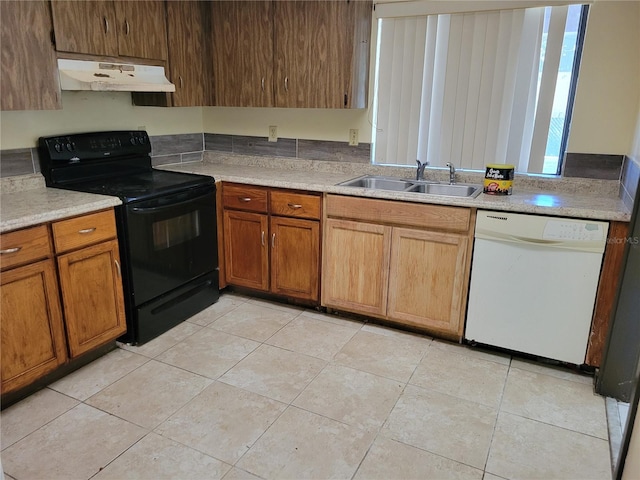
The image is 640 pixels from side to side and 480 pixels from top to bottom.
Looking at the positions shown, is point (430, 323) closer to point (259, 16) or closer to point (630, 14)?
point (630, 14)

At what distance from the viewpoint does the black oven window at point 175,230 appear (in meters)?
2.67

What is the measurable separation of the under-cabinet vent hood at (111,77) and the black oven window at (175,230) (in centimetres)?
78

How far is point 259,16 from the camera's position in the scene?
3055mm

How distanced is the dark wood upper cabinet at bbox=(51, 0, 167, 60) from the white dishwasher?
88.2 inches

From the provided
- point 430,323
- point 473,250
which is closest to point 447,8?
point 473,250

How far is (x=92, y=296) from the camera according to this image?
7.84 ft

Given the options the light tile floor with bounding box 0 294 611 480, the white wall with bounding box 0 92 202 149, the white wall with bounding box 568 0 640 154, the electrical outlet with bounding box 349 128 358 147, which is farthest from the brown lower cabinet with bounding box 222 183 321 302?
the white wall with bounding box 568 0 640 154

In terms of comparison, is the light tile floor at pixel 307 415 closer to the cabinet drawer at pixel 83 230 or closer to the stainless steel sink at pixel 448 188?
the cabinet drawer at pixel 83 230

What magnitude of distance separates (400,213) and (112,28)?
6.40 ft

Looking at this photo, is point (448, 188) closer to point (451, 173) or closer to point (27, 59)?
point (451, 173)

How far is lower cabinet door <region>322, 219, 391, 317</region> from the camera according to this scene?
9.20ft

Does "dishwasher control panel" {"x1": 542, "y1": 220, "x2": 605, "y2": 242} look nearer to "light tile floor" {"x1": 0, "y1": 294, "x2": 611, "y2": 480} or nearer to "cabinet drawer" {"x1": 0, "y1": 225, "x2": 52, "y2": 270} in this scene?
"light tile floor" {"x1": 0, "y1": 294, "x2": 611, "y2": 480}

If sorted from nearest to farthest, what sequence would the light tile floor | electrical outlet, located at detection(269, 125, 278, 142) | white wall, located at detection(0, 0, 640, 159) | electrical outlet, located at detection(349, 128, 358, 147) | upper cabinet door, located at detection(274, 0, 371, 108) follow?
1. the light tile floor
2. white wall, located at detection(0, 0, 640, 159)
3. upper cabinet door, located at detection(274, 0, 371, 108)
4. electrical outlet, located at detection(349, 128, 358, 147)
5. electrical outlet, located at detection(269, 125, 278, 142)

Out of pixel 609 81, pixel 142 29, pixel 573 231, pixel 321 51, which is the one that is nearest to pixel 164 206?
pixel 142 29
